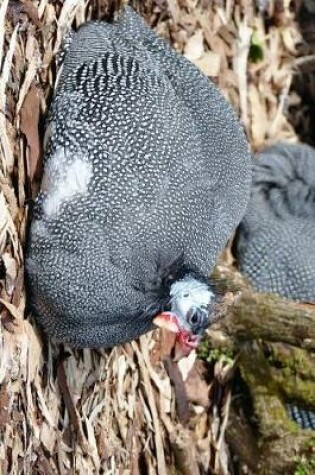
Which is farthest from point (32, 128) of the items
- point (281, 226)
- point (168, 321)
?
point (281, 226)

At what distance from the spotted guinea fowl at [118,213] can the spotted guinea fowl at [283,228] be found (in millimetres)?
592

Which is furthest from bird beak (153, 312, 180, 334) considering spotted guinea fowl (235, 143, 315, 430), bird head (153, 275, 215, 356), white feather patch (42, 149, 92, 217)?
spotted guinea fowl (235, 143, 315, 430)

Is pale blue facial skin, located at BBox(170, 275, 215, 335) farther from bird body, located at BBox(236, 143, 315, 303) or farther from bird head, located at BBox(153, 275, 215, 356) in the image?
bird body, located at BBox(236, 143, 315, 303)

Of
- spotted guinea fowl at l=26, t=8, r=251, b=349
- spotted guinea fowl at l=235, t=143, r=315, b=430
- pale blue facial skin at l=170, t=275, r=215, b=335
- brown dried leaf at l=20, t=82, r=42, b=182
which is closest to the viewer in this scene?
pale blue facial skin at l=170, t=275, r=215, b=335

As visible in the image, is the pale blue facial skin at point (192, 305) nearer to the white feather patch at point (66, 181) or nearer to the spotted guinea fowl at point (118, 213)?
the spotted guinea fowl at point (118, 213)

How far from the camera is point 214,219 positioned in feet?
7.14

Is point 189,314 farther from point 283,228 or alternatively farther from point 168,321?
point 283,228

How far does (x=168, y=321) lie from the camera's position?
184cm

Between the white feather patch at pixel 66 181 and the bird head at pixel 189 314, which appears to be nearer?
the bird head at pixel 189 314

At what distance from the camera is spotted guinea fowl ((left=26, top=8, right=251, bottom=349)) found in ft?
6.43

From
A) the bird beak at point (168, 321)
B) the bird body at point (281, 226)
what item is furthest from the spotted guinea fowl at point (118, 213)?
the bird body at point (281, 226)

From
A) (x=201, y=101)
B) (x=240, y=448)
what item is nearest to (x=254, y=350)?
(x=240, y=448)

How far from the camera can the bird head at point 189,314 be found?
5.98ft

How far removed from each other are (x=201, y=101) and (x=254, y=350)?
0.74m
